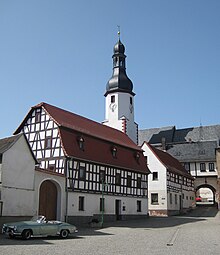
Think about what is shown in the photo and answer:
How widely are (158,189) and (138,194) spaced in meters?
7.23

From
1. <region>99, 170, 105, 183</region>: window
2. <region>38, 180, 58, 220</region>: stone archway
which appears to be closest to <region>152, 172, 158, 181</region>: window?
<region>99, 170, 105, 183</region>: window

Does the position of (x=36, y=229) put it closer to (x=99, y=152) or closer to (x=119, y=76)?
(x=99, y=152)

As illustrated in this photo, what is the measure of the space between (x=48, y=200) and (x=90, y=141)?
8.05 m

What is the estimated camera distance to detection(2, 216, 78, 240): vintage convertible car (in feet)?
59.9

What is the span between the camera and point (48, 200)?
27531mm

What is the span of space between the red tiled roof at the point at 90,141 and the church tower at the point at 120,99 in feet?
53.4

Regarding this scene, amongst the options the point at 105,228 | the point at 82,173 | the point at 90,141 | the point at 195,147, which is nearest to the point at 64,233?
the point at 105,228

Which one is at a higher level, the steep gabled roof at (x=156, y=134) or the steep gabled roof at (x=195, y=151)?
the steep gabled roof at (x=156, y=134)

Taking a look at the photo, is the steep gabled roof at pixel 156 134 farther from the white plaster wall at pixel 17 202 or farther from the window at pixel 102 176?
the white plaster wall at pixel 17 202

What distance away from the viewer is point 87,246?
53.3ft

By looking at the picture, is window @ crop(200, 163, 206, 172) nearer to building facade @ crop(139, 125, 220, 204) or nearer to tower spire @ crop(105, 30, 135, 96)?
building facade @ crop(139, 125, 220, 204)

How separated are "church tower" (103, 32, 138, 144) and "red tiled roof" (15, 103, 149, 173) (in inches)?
641

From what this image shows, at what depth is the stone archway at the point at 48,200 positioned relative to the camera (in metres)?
26.8

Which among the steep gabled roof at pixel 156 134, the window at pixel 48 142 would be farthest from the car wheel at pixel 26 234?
the steep gabled roof at pixel 156 134
